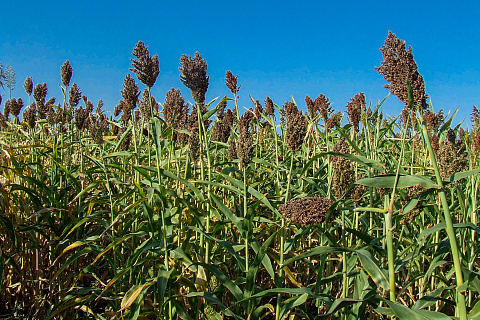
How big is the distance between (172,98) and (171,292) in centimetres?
143

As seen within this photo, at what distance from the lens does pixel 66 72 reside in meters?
3.51

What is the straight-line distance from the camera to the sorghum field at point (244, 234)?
155 centimetres

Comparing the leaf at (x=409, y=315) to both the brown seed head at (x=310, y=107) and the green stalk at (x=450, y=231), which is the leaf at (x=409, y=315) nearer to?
the green stalk at (x=450, y=231)

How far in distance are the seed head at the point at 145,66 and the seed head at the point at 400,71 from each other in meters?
1.52

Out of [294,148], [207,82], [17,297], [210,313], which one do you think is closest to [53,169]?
[17,297]

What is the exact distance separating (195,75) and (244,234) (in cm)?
117

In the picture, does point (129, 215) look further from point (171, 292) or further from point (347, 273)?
point (347, 273)

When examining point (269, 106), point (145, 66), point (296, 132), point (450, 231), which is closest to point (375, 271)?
point (450, 231)

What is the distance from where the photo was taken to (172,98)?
2697mm

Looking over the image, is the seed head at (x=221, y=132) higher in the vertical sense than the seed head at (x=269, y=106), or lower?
lower

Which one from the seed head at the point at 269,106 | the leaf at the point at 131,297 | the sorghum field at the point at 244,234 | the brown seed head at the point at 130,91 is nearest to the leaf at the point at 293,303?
the sorghum field at the point at 244,234

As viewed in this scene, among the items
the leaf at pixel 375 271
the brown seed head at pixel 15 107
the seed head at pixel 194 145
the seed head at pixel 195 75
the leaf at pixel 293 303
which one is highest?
the brown seed head at pixel 15 107

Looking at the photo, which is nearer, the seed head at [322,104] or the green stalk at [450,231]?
the green stalk at [450,231]

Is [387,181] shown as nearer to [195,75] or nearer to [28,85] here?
[195,75]
